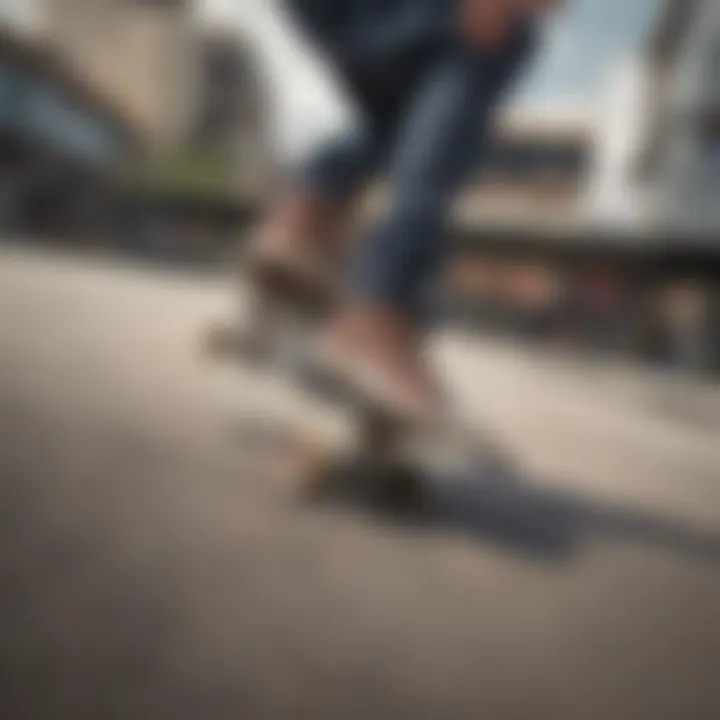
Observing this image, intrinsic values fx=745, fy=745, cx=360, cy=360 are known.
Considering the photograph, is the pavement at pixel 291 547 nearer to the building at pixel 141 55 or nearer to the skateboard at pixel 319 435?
the skateboard at pixel 319 435

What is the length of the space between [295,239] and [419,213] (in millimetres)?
115

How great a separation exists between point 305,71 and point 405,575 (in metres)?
0.46

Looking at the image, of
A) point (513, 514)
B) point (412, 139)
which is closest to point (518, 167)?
point (412, 139)

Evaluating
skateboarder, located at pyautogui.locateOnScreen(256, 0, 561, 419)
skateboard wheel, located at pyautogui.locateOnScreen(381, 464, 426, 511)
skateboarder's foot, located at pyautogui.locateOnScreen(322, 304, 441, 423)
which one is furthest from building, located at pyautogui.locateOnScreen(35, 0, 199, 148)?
skateboard wheel, located at pyautogui.locateOnScreen(381, 464, 426, 511)

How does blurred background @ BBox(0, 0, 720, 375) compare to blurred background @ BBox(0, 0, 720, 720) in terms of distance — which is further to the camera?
blurred background @ BBox(0, 0, 720, 375)

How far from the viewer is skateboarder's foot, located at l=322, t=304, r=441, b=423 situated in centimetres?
67

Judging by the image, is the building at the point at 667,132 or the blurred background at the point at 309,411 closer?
the blurred background at the point at 309,411

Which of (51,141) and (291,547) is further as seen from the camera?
(51,141)

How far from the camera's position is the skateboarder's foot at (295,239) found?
677 mm

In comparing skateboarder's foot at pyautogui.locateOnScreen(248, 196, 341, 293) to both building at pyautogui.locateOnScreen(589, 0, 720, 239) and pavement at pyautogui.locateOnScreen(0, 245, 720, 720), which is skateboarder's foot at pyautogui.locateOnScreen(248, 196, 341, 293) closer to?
pavement at pyautogui.locateOnScreen(0, 245, 720, 720)

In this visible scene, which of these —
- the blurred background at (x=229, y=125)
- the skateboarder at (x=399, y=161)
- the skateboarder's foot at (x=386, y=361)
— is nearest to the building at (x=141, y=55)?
the blurred background at (x=229, y=125)

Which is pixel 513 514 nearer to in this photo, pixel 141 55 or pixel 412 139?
pixel 412 139

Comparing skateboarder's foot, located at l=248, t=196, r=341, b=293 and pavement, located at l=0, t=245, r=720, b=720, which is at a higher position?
skateboarder's foot, located at l=248, t=196, r=341, b=293

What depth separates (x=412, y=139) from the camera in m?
0.68
